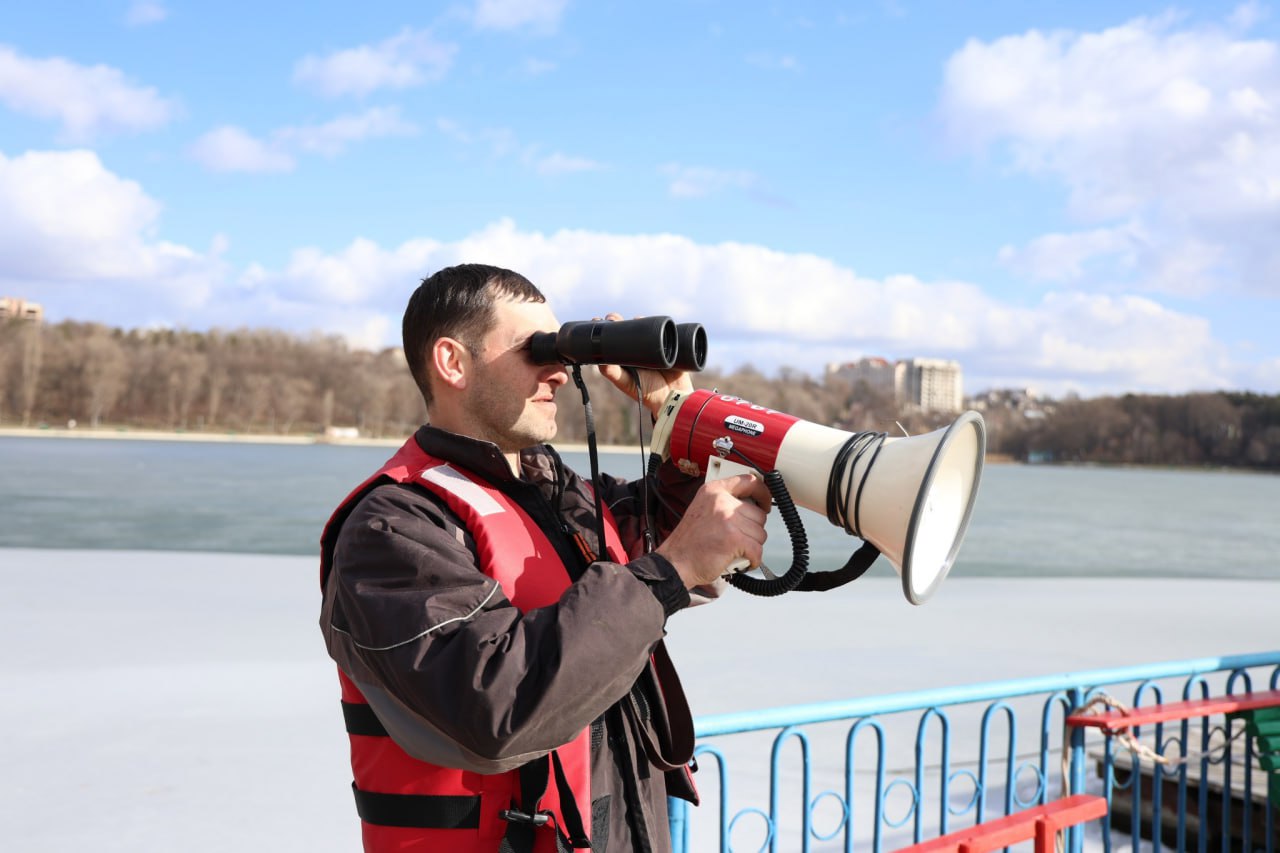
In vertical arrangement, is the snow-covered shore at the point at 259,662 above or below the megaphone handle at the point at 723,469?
below

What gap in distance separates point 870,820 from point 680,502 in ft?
13.1

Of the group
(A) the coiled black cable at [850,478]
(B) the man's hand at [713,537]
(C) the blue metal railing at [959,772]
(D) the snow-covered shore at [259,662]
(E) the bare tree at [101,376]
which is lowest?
(D) the snow-covered shore at [259,662]

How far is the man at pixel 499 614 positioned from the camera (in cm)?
136

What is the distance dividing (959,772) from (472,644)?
7.81 ft

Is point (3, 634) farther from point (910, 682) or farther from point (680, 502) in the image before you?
point (680, 502)

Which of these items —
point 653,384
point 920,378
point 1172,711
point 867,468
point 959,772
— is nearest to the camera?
point 867,468

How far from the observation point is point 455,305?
1719 millimetres

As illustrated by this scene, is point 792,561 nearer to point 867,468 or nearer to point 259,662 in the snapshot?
point 867,468

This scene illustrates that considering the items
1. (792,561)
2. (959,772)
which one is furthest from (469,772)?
(959,772)

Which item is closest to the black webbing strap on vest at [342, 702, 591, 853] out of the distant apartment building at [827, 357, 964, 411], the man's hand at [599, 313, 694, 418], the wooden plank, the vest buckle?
the vest buckle

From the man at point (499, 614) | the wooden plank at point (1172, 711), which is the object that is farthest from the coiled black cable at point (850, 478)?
the wooden plank at point (1172, 711)

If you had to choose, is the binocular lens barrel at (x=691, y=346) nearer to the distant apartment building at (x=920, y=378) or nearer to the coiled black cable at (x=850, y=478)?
the coiled black cable at (x=850, y=478)

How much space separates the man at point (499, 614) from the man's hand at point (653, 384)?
0.02 meters

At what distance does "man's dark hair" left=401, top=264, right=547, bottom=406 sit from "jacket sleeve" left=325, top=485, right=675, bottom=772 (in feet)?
1.21
